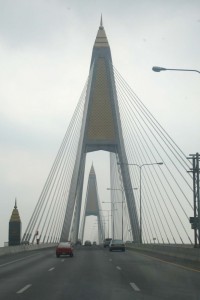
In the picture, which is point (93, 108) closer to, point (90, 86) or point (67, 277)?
point (90, 86)

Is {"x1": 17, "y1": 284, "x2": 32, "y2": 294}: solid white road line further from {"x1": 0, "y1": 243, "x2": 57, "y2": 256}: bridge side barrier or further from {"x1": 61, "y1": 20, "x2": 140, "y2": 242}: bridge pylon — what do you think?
{"x1": 61, "y1": 20, "x2": 140, "y2": 242}: bridge pylon

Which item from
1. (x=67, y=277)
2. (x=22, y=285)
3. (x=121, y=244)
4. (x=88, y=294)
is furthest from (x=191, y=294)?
(x=121, y=244)

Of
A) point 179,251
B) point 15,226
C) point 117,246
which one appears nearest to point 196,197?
point 179,251

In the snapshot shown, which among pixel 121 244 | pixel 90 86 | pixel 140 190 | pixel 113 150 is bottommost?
pixel 121 244

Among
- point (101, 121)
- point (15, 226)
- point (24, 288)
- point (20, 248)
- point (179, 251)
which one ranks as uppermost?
point (101, 121)

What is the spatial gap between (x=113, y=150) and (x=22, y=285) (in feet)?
163

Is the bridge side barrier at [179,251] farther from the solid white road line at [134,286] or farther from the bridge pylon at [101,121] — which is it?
the solid white road line at [134,286]

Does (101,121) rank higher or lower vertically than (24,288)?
higher

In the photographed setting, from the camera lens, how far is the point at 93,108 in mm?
64812

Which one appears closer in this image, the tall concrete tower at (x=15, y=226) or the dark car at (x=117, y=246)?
the dark car at (x=117, y=246)

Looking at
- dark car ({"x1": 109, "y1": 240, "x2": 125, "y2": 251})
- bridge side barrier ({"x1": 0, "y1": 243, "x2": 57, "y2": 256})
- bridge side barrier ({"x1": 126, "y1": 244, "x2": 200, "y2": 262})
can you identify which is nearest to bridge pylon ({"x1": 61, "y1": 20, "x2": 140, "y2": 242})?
bridge side barrier ({"x1": 0, "y1": 243, "x2": 57, "y2": 256})

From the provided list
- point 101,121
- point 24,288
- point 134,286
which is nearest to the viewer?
point 24,288

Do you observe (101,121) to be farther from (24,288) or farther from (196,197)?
(24,288)

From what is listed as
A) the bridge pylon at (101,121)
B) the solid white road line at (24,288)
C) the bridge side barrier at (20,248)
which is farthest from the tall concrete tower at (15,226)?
the solid white road line at (24,288)
